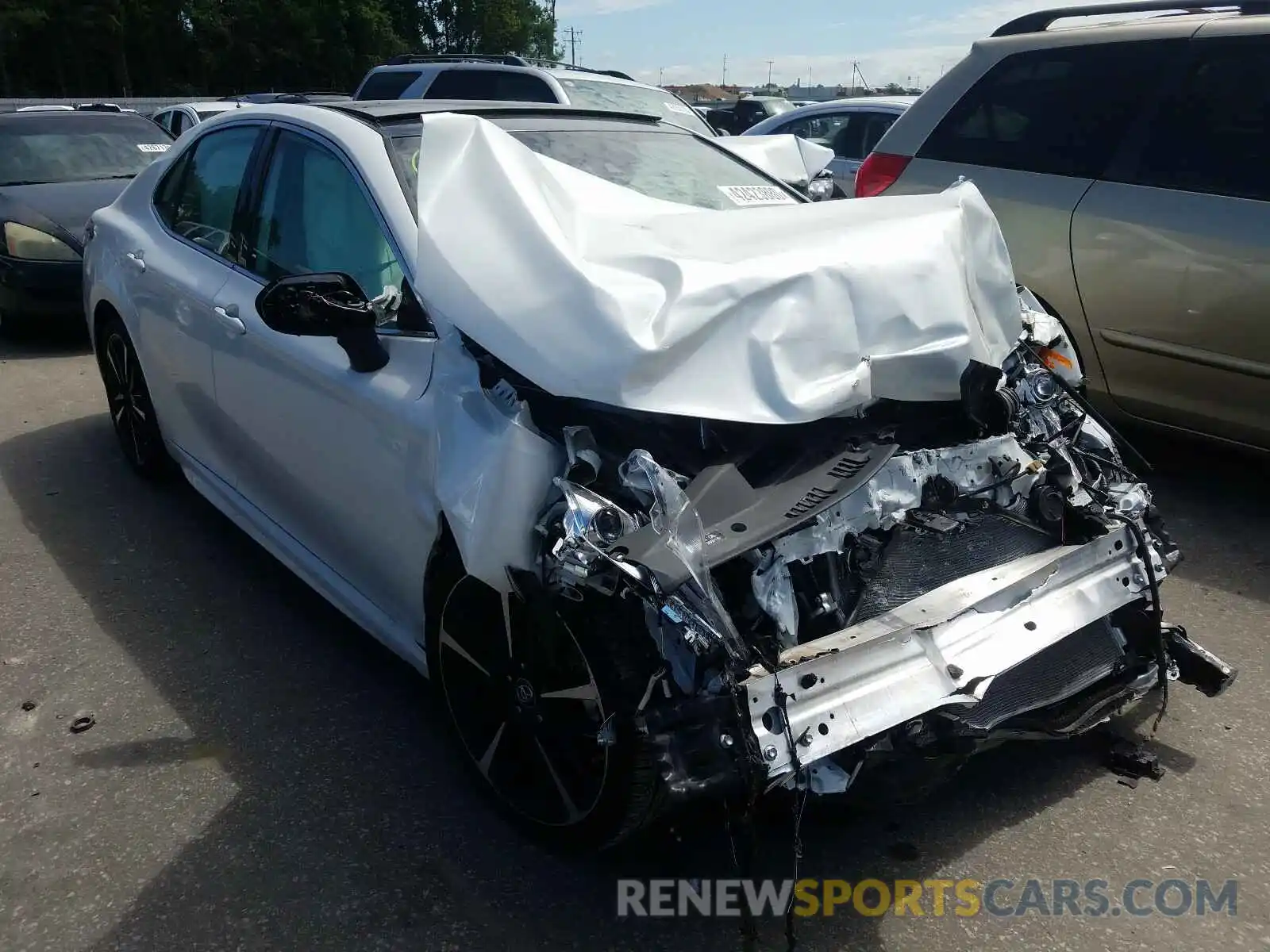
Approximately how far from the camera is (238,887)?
254 cm

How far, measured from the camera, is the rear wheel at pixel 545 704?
7.38 ft

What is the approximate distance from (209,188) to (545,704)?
9.05 feet

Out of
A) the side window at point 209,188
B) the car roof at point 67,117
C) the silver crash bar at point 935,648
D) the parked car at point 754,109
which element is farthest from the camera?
the parked car at point 754,109

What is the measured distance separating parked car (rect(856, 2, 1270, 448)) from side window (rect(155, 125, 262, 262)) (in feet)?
10.7

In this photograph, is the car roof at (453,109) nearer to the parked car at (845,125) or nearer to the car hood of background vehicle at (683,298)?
the car hood of background vehicle at (683,298)

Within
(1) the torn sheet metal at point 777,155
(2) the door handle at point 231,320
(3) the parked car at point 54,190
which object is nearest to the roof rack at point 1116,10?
(1) the torn sheet metal at point 777,155

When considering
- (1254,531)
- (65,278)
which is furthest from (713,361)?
(65,278)

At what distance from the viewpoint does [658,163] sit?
3725 mm

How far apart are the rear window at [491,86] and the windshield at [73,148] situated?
2596 millimetres

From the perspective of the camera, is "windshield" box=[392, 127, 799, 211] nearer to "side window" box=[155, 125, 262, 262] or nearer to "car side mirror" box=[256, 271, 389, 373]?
"car side mirror" box=[256, 271, 389, 373]

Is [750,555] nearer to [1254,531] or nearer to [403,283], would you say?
[403,283]

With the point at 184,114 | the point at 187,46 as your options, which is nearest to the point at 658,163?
the point at 184,114

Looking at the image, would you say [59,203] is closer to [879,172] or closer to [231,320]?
[231,320]

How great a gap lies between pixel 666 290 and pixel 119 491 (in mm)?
3630
